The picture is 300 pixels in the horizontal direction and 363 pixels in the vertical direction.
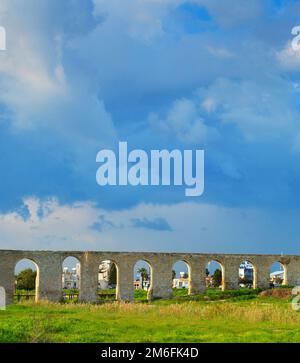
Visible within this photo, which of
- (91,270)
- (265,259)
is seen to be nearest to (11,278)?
(91,270)

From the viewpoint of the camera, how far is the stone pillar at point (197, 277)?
117 feet

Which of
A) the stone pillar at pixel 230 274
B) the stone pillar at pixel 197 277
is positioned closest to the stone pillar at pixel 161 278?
the stone pillar at pixel 197 277

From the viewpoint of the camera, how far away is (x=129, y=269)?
34438mm

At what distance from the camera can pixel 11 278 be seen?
32.2 meters

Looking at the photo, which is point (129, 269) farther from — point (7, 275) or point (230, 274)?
point (7, 275)

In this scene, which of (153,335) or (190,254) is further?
(190,254)

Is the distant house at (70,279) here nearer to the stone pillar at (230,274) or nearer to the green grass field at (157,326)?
the stone pillar at (230,274)

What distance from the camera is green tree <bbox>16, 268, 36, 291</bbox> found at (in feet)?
181

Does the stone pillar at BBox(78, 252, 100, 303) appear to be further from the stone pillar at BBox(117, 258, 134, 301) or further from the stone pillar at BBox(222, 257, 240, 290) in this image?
the stone pillar at BBox(222, 257, 240, 290)

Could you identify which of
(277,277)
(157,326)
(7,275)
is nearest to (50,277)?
(7,275)

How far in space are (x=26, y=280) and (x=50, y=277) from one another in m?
24.1
